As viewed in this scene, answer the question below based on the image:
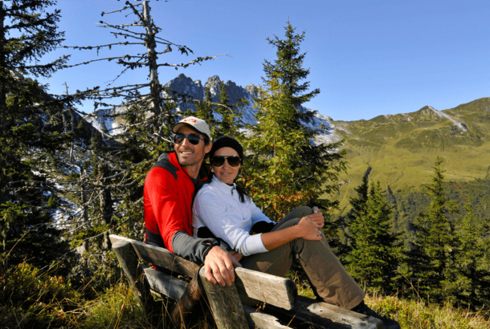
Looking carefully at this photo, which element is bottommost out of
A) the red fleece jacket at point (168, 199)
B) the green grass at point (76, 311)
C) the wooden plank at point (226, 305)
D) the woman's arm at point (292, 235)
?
the green grass at point (76, 311)

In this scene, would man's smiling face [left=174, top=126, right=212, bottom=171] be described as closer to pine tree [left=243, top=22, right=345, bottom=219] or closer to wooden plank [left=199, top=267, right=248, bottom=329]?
wooden plank [left=199, top=267, right=248, bottom=329]

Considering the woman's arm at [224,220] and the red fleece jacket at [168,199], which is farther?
the red fleece jacket at [168,199]

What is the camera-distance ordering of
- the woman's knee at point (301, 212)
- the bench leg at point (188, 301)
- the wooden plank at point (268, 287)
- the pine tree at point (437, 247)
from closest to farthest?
the wooden plank at point (268, 287) → the bench leg at point (188, 301) → the woman's knee at point (301, 212) → the pine tree at point (437, 247)

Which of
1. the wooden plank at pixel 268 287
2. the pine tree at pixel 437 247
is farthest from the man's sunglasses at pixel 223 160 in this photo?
the pine tree at pixel 437 247

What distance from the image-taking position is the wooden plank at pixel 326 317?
6.84ft

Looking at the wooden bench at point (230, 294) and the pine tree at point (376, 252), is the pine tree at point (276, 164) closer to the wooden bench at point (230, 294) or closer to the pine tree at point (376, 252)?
the wooden bench at point (230, 294)

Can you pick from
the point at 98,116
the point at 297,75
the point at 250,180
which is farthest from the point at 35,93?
the point at 297,75

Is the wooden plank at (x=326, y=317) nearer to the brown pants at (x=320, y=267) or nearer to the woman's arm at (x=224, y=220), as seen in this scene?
the brown pants at (x=320, y=267)

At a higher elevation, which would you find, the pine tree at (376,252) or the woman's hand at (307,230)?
the woman's hand at (307,230)

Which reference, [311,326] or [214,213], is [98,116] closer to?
[214,213]

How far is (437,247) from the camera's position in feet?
92.2

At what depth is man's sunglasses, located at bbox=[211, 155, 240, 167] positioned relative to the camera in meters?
3.16

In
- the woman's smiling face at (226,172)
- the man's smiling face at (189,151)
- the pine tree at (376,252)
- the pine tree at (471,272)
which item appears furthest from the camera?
the pine tree at (471,272)

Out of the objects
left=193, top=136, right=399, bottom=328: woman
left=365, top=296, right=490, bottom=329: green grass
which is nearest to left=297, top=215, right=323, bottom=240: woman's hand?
left=193, top=136, right=399, bottom=328: woman
